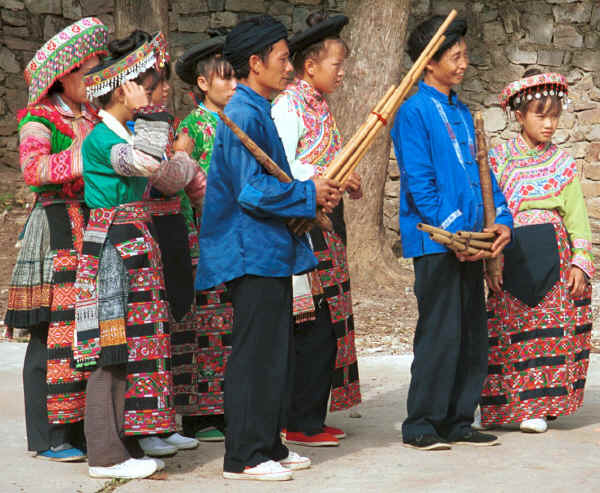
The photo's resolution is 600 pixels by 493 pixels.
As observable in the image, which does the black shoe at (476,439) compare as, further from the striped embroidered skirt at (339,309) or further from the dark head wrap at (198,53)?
the dark head wrap at (198,53)

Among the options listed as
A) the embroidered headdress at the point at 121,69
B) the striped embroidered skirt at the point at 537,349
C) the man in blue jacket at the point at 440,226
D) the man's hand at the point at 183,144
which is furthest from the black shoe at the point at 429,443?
the embroidered headdress at the point at 121,69

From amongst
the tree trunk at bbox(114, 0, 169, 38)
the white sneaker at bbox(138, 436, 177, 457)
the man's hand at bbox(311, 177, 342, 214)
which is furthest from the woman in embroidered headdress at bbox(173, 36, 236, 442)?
the tree trunk at bbox(114, 0, 169, 38)

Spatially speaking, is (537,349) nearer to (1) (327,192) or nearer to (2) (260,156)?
(1) (327,192)

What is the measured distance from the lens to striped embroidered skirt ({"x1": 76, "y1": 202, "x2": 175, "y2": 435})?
3.82 m

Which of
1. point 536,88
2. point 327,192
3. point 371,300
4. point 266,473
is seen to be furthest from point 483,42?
point 266,473

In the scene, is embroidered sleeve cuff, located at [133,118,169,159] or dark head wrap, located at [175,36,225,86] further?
dark head wrap, located at [175,36,225,86]

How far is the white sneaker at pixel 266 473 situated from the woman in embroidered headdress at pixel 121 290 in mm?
346

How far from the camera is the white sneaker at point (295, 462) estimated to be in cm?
398

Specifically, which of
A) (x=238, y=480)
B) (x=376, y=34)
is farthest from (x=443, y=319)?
(x=376, y=34)

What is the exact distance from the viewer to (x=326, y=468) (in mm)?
4035

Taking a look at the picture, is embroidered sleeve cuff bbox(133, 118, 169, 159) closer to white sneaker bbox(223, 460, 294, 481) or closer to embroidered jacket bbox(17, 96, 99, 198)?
embroidered jacket bbox(17, 96, 99, 198)

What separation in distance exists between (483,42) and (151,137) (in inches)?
350

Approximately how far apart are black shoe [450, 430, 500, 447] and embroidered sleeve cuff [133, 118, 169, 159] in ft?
5.96

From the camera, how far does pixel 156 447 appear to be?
429cm
